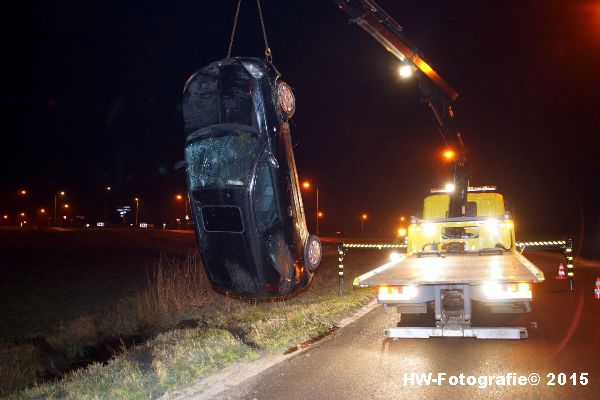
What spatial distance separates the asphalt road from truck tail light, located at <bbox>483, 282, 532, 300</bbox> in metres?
0.76

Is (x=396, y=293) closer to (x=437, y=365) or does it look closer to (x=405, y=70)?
(x=437, y=365)

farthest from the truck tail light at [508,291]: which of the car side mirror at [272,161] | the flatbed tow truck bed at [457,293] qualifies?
the car side mirror at [272,161]

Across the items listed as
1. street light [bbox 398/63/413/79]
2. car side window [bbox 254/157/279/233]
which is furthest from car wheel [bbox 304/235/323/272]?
street light [bbox 398/63/413/79]

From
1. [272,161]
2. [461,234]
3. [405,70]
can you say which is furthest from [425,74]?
[272,161]

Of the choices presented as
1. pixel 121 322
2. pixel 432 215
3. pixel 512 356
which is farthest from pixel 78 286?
pixel 512 356

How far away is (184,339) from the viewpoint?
806 centimetres

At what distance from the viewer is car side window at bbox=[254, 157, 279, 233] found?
514cm

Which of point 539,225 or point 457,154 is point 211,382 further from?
point 539,225

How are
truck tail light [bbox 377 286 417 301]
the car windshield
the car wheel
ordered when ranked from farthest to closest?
truck tail light [bbox 377 286 417 301], the car wheel, the car windshield

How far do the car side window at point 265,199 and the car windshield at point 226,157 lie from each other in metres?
0.14

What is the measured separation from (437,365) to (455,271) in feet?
6.06

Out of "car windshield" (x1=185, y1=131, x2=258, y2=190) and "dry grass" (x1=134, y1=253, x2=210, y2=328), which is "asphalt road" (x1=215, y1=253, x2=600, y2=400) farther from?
"dry grass" (x1=134, y1=253, x2=210, y2=328)

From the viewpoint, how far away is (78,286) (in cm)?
2048

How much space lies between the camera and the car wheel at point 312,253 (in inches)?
220
